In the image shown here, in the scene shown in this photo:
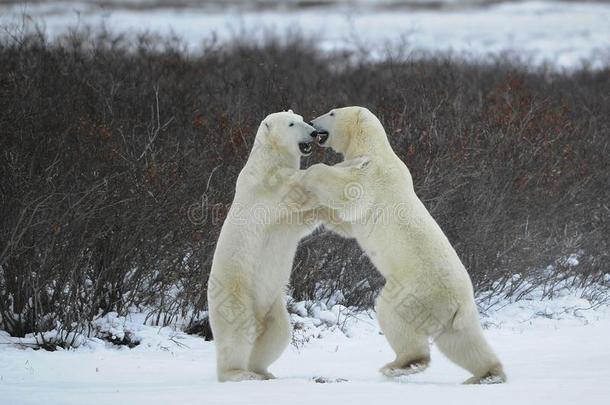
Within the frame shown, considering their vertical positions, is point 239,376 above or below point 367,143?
below

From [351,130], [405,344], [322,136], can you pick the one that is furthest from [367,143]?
[405,344]

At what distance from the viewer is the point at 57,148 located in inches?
247

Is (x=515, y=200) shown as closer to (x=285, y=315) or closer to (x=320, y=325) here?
(x=320, y=325)

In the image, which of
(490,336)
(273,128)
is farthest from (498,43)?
(273,128)

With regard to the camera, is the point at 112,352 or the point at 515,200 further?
the point at 515,200

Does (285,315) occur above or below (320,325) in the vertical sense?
above

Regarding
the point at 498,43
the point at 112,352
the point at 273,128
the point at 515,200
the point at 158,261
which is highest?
the point at 498,43

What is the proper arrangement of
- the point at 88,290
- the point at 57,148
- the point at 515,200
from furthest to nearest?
1. the point at 515,200
2. the point at 57,148
3. the point at 88,290

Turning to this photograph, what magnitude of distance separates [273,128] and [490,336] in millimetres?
2506

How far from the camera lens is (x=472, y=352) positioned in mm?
4039

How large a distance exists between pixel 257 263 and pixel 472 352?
1.14 metres

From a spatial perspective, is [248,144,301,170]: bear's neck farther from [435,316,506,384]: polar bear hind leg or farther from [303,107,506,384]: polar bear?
[435,316,506,384]: polar bear hind leg

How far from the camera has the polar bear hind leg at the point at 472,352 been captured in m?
A: 4.02

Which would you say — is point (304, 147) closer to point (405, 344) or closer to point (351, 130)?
point (351, 130)
